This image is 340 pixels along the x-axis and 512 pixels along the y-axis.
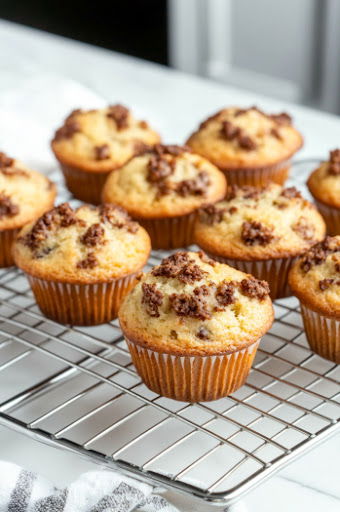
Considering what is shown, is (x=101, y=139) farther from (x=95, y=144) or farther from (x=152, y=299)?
(x=152, y=299)

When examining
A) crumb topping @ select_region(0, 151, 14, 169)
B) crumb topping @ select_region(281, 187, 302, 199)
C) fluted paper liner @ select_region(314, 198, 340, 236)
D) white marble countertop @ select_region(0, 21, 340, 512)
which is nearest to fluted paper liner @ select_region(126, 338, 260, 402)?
white marble countertop @ select_region(0, 21, 340, 512)

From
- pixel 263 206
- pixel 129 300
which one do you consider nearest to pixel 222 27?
pixel 263 206

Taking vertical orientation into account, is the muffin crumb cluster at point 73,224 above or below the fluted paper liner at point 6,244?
above

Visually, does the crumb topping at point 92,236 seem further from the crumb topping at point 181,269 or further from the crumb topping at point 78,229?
the crumb topping at point 181,269

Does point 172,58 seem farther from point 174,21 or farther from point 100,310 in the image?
point 100,310

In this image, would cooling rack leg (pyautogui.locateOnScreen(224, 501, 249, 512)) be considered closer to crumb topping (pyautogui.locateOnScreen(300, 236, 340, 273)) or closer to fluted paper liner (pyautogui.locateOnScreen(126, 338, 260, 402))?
fluted paper liner (pyautogui.locateOnScreen(126, 338, 260, 402))

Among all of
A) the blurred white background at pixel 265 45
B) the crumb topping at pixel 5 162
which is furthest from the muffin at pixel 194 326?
the blurred white background at pixel 265 45
